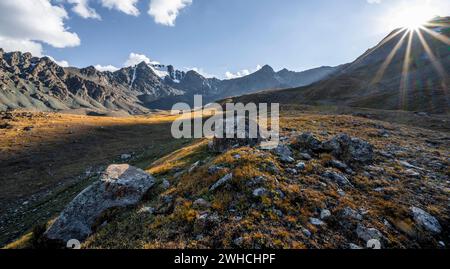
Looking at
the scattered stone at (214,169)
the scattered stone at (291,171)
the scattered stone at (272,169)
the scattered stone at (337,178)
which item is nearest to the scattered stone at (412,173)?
the scattered stone at (337,178)

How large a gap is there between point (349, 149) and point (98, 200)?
17.8 m

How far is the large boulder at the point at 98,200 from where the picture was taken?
38.2 ft

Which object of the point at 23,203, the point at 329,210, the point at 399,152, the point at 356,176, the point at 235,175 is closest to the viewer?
the point at 329,210

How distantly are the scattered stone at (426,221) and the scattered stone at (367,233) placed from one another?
7.79ft

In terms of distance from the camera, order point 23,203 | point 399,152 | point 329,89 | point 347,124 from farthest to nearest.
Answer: point 329,89, point 347,124, point 23,203, point 399,152

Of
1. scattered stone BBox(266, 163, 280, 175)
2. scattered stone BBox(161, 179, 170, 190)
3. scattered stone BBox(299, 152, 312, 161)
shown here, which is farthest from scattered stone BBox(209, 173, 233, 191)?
scattered stone BBox(299, 152, 312, 161)

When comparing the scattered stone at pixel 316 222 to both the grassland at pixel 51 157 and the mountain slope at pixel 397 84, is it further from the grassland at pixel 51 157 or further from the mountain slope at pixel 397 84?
the mountain slope at pixel 397 84

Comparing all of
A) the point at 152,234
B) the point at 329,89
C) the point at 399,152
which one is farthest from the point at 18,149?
the point at 329,89

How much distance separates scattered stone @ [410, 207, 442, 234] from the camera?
9.72 meters
